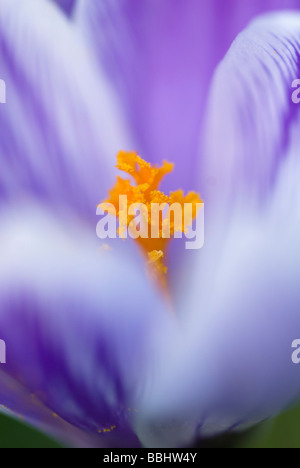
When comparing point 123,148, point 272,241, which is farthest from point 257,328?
point 123,148

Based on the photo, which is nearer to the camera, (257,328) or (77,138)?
(257,328)

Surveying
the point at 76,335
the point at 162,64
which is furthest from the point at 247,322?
the point at 162,64

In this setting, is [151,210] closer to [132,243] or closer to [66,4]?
[132,243]

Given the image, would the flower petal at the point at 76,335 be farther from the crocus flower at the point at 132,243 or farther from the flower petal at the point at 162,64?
the flower petal at the point at 162,64

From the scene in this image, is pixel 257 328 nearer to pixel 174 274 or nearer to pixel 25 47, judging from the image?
pixel 174 274

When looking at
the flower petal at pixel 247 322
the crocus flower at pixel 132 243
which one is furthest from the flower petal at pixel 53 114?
the flower petal at pixel 247 322

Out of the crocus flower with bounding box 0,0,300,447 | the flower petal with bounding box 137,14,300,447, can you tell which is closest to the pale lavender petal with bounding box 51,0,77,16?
the crocus flower with bounding box 0,0,300,447
